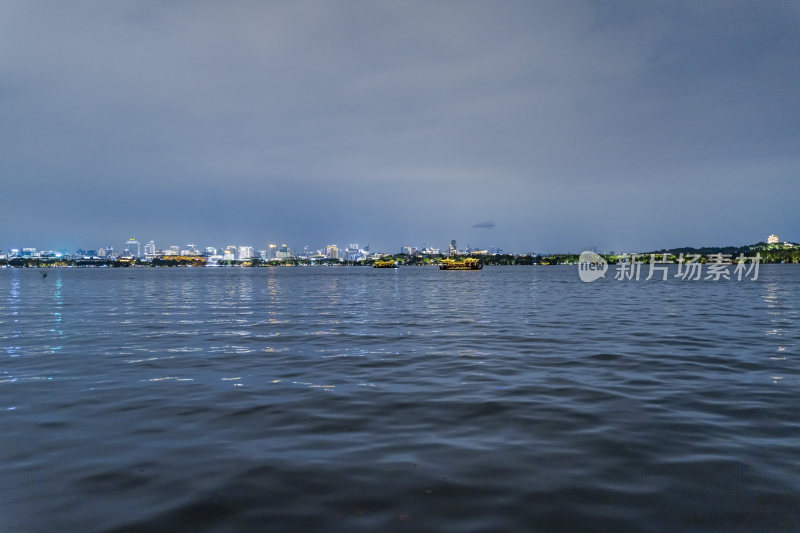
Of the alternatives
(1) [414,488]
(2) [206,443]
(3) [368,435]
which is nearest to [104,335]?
(2) [206,443]

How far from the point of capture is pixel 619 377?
1355 cm

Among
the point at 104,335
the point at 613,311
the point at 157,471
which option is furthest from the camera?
the point at 613,311

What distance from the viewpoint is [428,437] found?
8.62m

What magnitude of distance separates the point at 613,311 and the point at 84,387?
106 ft

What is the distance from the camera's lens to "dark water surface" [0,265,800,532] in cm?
588

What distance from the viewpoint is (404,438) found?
28.2 feet

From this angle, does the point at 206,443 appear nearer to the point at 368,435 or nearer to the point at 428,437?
the point at 368,435

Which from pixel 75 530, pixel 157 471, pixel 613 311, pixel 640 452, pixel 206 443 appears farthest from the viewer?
pixel 613 311

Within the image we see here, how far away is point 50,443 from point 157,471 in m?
2.90

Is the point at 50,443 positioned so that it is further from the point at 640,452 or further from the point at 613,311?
the point at 613,311

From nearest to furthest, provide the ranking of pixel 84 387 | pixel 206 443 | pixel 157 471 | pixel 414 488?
1. pixel 414 488
2. pixel 157 471
3. pixel 206 443
4. pixel 84 387

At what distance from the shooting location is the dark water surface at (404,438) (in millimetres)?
5879

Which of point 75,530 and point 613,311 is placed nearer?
point 75,530

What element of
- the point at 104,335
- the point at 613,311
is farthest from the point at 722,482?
the point at 613,311
